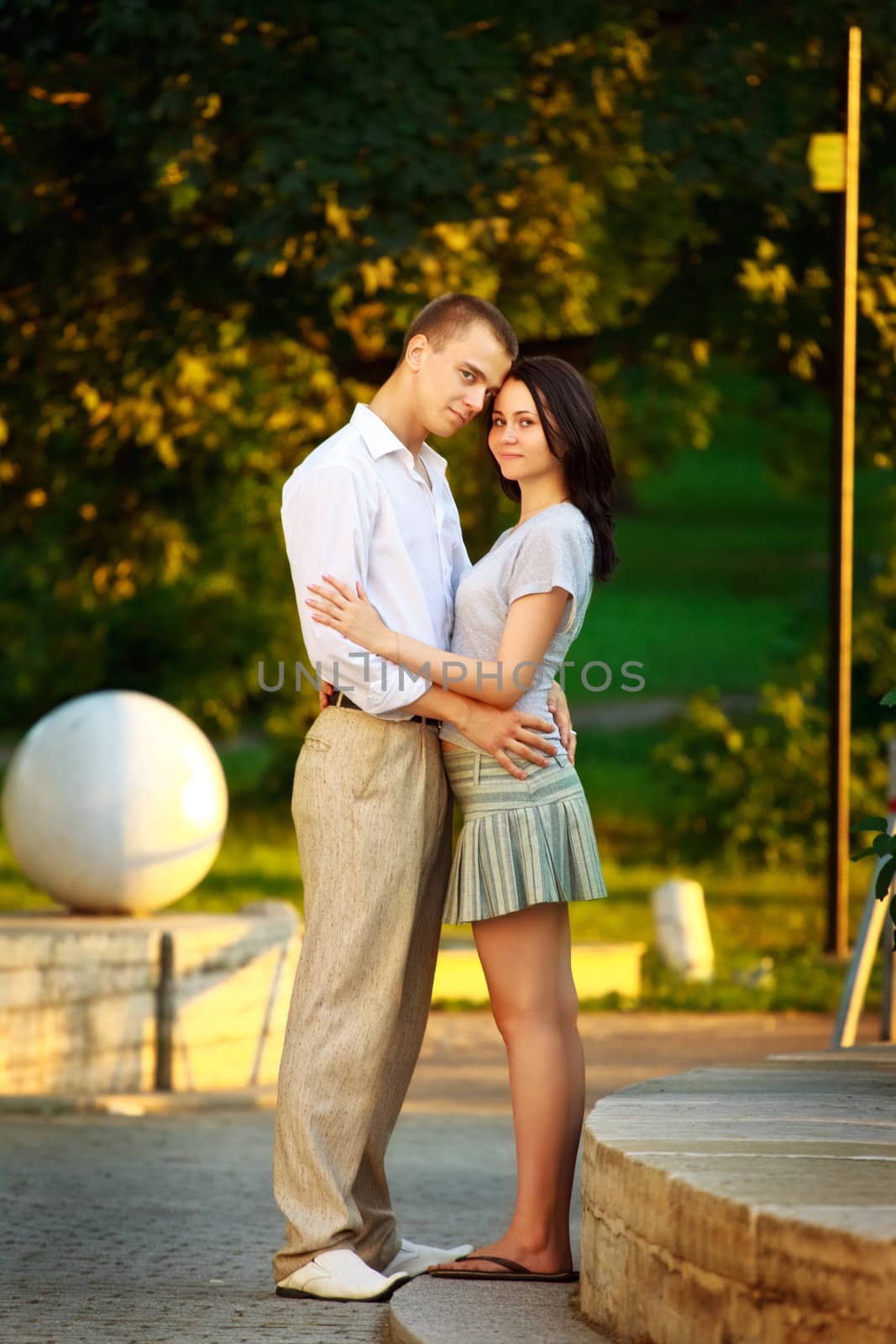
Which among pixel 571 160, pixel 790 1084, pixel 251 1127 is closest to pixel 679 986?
pixel 251 1127

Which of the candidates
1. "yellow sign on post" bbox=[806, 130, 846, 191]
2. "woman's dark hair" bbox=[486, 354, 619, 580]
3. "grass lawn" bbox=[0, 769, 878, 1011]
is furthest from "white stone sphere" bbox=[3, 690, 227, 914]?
"yellow sign on post" bbox=[806, 130, 846, 191]

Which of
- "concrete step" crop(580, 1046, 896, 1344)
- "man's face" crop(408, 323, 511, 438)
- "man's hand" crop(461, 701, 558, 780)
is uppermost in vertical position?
"man's face" crop(408, 323, 511, 438)

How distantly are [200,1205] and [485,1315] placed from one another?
1.94 metres

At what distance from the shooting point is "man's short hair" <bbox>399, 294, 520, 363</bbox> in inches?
175

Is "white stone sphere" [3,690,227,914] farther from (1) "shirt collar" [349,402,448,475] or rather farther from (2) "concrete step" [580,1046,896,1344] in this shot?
(2) "concrete step" [580,1046,896,1344]

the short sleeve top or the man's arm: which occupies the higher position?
the short sleeve top

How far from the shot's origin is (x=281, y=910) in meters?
8.19

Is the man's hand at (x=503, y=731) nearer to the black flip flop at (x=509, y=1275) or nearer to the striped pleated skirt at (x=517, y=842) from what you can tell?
the striped pleated skirt at (x=517, y=842)

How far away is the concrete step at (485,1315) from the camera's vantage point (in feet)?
12.4

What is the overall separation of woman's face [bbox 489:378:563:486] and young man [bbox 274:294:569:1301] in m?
0.07

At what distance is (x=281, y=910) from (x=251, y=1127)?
1.24 meters

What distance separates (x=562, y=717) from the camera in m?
4.57

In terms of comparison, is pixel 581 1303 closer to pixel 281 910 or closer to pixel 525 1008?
pixel 525 1008

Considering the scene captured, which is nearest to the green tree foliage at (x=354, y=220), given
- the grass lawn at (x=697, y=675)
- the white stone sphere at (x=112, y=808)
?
the grass lawn at (x=697, y=675)
